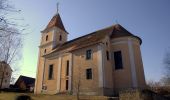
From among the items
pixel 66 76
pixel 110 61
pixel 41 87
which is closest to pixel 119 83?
pixel 110 61

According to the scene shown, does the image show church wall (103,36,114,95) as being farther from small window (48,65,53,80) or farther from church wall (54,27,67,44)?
church wall (54,27,67,44)

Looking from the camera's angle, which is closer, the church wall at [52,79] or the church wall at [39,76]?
the church wall at [52,79]

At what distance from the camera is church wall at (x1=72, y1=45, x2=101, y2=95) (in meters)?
23.2

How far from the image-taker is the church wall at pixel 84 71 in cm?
2321

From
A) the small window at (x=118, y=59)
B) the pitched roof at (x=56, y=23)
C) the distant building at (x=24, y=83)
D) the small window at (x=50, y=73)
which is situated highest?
the pitched roof at (x=56, y=23)

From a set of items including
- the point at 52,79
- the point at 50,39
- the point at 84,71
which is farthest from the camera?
the point at 50,39

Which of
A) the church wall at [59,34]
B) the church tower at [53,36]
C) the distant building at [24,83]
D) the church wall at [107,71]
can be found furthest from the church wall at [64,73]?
the distant building at [24,83]

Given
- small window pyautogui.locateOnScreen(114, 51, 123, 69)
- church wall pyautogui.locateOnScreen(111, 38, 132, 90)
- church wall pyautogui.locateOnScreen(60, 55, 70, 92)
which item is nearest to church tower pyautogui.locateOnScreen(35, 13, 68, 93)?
church wall pyautogui.locateOnScreen(60, 55, 70, 92)

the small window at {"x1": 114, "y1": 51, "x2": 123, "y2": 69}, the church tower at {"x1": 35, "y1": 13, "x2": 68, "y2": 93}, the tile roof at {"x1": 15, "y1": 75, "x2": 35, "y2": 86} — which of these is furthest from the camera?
the tile roof at {"x1": 15, "y1": 75, "x2": 35, "y2": 86}

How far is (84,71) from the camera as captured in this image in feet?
81.5

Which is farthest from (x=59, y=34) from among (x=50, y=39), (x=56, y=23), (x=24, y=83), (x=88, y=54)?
(x=24, y=83)

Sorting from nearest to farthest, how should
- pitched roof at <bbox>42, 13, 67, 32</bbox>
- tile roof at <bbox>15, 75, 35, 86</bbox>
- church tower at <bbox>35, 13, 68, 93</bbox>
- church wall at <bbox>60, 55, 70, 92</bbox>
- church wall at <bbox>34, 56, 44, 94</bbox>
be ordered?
church wall at <bbox>60, 55, 70, 92</bbox> → church wall at <bbox>34, 56, 44, 94</bbox> → church tower at <bbox>35, 13, 68, 93</bbox> → pitched roof at <bbox>42, 13, 67, 32</bbox> → tile roof at <bbox>15, 75, 35, 86</bbox>

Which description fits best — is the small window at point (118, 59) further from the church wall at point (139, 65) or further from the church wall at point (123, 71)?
the church wall at point (139, 65)

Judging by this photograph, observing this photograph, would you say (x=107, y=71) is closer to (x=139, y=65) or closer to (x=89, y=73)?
(x=89, y=73)
